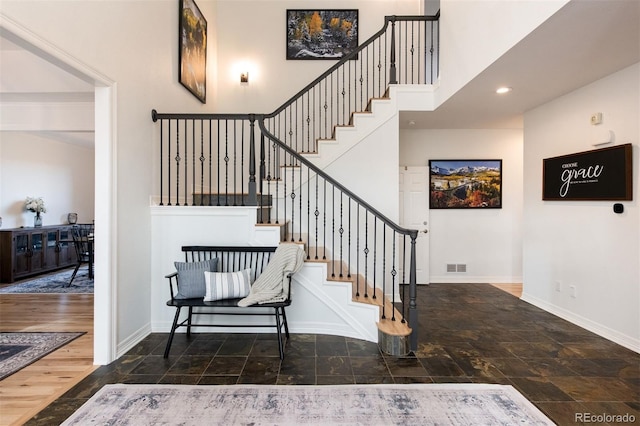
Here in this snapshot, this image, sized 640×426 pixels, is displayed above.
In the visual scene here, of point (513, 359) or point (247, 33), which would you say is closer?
point (513, 359)

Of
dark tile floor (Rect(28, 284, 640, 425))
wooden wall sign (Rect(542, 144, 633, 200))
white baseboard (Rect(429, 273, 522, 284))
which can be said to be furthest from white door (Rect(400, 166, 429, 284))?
dark tile floor (Rect(28, 284, 640, 425))

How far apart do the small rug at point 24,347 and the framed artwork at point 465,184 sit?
5136 millimetres

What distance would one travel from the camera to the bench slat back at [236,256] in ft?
10.0

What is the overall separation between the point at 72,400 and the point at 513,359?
3.37 metres

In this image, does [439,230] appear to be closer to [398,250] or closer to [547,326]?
[398,250]

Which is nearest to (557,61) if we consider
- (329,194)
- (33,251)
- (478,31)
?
(478,31)

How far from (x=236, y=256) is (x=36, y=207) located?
526 centimetres

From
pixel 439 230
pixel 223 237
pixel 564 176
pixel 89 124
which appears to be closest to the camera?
pixel 223 237

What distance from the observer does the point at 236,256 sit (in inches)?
Result: 125

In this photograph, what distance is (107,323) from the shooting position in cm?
248

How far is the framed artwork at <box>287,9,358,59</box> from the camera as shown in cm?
519

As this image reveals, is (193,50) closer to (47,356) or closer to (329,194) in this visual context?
(329,194)

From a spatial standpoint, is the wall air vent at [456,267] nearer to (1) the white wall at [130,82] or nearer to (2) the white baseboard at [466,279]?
(2) the white baseboard at [466,279]

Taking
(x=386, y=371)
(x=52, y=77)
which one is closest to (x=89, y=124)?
(x=52, y=77)
